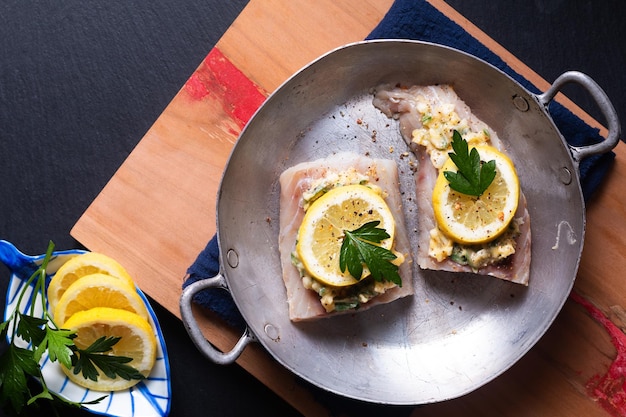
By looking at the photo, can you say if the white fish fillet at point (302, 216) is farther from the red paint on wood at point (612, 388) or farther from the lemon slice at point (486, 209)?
the red paint on wood at point (612, 388)

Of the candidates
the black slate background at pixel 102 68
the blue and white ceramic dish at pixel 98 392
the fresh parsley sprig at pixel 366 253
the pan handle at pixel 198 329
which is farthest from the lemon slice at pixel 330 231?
the black slate background at pixel 102 68

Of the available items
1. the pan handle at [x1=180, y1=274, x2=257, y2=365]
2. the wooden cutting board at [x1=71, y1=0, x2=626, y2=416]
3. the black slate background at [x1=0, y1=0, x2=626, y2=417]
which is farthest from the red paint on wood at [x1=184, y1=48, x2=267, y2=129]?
the pan handle at [x1=180, y1=274, x2=257, y2=365]

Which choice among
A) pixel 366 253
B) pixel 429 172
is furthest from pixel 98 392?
pixel 429 172

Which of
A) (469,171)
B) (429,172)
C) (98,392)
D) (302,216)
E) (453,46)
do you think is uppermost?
(453,46)

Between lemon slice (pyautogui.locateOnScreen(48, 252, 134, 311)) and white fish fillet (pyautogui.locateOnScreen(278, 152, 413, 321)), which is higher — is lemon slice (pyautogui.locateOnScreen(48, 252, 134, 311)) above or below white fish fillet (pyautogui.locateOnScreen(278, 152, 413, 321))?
below

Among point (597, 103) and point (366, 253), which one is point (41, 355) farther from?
point (597, 103)

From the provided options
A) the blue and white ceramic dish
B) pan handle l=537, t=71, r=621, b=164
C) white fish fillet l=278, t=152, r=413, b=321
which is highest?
pan handle l=537, t=71, r=621, b=164

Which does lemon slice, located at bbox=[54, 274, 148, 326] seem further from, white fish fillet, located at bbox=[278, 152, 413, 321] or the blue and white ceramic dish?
white fish fillet, located at bbox=[278, 152, 413, 321]
